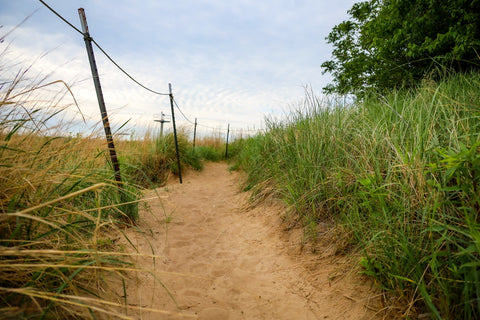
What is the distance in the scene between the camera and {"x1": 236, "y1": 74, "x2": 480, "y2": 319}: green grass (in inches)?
51.8

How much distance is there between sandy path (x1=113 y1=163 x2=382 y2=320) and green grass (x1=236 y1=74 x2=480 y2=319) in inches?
14.6

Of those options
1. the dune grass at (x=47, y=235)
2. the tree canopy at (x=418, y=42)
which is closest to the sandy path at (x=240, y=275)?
the dune grass at (x=47, y=235)

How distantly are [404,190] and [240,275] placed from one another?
1705 millimetres

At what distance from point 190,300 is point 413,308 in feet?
5.34

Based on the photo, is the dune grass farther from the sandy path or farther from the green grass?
the green grass

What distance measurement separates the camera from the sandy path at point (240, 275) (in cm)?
187

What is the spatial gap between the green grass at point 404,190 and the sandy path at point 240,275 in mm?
370

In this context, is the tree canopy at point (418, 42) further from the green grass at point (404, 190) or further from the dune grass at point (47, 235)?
the dune grass at point (47, 235)

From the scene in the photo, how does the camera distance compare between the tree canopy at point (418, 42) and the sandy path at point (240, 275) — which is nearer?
the sandy path at point (240, 275)

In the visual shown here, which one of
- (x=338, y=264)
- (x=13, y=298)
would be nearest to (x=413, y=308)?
(x=338, y=264)

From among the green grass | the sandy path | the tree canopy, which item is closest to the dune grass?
the sandy path

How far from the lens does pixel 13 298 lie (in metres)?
1.13

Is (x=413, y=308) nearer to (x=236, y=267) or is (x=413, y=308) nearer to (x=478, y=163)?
(x=478, y=163)

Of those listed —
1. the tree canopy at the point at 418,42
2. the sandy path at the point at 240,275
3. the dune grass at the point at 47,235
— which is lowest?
the sandy path at the point at 240,275
